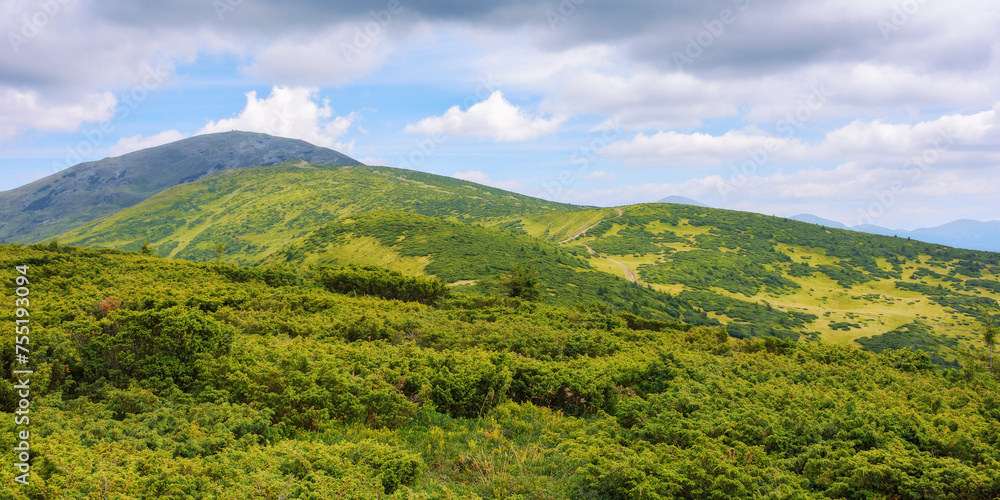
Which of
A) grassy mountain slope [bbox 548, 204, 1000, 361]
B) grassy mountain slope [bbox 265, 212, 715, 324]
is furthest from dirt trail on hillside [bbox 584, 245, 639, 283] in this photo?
grassy mountain slope [bbox 265, 212, 715, 324]

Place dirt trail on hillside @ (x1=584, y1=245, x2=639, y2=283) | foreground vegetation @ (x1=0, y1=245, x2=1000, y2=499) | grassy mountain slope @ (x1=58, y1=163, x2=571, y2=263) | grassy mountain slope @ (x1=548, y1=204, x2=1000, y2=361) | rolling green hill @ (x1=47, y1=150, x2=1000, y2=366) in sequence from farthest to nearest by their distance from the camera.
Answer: grassy mountain slope @ (x1=58, y1=163, x2=571, y2=263), dirt trail on hillside @ (x1=584, y1=245, x2=639, y2=283), grassy mountain slope @ (x1=548, y1=204, x2=1000, y2=361), rolling green hill @ (x1=47, y1=150, x2=1000, y2=366), foreground vegetation @ (x1=0, y1=245, x2=1000, y2=499)

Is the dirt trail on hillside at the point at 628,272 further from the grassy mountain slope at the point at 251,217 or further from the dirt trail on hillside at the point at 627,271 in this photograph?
the grassy mountain slope at the point at 251,217

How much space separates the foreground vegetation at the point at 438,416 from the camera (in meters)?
7.84

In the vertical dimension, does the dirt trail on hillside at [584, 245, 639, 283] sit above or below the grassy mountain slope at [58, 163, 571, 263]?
below

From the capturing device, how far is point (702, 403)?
1252 centimetres

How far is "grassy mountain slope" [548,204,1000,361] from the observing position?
78.9m

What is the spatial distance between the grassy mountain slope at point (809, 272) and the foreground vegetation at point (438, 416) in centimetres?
6135

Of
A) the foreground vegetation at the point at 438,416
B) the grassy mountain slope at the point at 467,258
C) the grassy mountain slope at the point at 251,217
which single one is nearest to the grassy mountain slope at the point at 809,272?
the grassy mountain slope at the point at 467,258

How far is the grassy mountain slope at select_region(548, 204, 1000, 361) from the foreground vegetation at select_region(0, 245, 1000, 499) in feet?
201

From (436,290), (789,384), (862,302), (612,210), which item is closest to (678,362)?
(789,384)

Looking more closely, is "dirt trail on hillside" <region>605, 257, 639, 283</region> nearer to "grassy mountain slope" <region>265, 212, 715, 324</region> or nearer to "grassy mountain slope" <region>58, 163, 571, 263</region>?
"grassy mountain slope" <region>265, 212, 715, 324</region>

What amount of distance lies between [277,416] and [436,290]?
74.9 ft

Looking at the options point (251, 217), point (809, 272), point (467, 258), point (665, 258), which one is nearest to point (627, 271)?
point (665, 258)

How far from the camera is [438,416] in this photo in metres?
12.6
